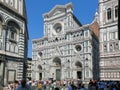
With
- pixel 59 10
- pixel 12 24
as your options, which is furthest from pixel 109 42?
pixel 59 10

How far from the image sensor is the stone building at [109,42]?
106ft

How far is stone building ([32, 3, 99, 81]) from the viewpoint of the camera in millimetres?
43250

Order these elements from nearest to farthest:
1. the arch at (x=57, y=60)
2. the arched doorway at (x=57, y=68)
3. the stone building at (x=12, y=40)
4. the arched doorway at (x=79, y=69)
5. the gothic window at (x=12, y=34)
A: the stone building at (x=12, y=40)
the gothic window at (x=12, y=34)
the arched doorway at (x=79, y=69)
the arched doorway at (x=57, y=68)
the arch at (x=57, y=60)

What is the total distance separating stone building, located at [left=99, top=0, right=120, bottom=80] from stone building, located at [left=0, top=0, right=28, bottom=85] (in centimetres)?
1527

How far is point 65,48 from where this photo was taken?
155 ft

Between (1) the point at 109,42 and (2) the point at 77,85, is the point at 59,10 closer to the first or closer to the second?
(1) the point at 109,42

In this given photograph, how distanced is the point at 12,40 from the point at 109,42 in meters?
18.2

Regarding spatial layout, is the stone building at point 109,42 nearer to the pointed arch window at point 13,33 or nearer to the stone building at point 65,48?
the stone building at point 65,48

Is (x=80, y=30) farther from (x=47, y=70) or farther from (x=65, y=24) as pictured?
(x=47, y=70)

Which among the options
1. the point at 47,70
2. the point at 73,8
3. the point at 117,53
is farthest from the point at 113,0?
the point at 47,70

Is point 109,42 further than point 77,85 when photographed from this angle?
Yes

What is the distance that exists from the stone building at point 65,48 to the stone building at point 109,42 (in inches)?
314

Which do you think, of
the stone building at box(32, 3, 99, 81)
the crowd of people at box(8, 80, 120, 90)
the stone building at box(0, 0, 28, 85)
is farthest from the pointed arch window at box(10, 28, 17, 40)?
Answer: the stone building at box(32, 3, 99, 81)

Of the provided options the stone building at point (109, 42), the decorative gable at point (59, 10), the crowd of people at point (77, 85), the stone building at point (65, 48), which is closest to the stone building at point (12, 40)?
the crowd of people at point (77, 85)
